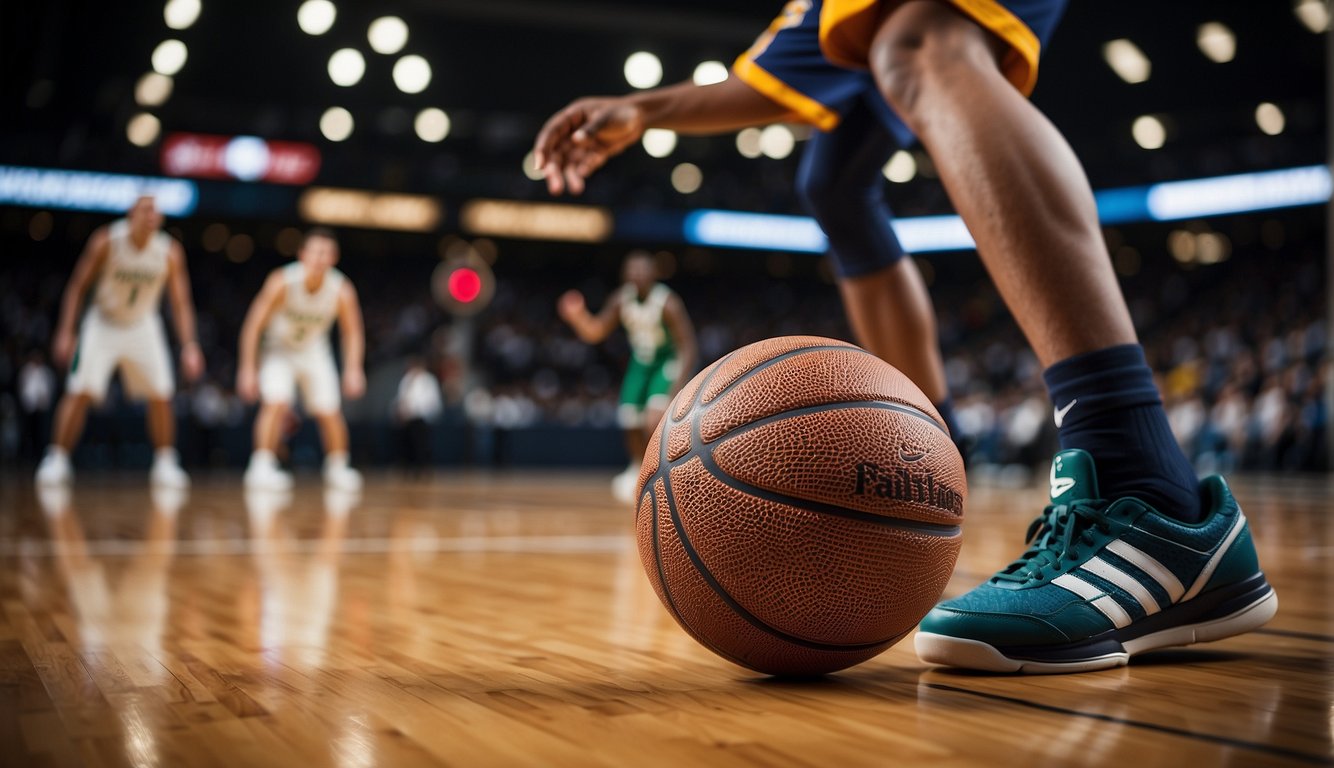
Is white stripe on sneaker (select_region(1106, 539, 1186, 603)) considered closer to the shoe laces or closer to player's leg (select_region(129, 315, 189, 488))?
the shoe laces

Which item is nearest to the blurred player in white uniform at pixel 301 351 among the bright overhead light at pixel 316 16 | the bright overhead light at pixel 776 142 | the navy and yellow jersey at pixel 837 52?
the navy and yellow jersey at pixel 837 52

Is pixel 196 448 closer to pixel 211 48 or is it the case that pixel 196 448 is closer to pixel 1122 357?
pixel 211 48

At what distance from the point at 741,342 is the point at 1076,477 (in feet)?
61.0

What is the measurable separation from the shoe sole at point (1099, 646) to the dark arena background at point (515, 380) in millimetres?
24

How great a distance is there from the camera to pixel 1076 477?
1.19 m

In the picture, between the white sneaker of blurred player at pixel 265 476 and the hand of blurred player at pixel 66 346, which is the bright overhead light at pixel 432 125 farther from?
the hand of blurred player at pixel 66 346

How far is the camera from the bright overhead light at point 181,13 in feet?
41.2

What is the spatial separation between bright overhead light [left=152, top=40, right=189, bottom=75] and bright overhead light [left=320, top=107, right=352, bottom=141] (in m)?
2.92

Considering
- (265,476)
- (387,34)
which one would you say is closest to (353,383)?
(265,476)

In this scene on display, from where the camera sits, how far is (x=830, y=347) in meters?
1.19

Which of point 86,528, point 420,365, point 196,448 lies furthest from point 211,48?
point 86,528

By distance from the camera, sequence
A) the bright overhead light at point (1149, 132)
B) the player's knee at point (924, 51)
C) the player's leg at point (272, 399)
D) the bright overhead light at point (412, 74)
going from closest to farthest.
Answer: the player's knee at point (924, 51) < the player's leg at point (272, 399) < the bright overhead light at point (412, 74) < the bright overhead light at point (1149, 132)

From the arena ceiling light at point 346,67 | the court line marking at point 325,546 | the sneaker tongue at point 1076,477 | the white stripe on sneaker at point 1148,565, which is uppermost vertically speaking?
the arena ceiling light at point 346,67

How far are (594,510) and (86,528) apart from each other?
7.51 ft
